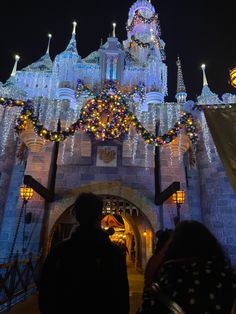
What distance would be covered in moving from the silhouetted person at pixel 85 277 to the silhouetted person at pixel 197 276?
13.7 inches

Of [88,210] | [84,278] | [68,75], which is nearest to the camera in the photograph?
[84,278]

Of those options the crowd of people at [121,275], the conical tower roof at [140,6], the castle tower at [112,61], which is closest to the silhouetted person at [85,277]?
the crowd of people at [121,275]

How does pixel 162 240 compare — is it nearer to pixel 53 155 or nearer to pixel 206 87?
pixel 53 155

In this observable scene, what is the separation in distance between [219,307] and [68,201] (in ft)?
32.2

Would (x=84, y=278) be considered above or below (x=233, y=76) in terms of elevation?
below

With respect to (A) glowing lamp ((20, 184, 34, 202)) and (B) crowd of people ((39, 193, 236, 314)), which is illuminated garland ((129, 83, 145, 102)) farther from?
(B) crowd of people ((39, 193, 236, 314))

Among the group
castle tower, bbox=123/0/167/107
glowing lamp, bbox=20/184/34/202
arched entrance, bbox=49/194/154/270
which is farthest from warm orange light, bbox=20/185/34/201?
castle tower, bbox=123/0/167/107

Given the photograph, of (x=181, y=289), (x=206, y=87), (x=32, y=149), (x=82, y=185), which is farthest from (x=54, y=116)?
(x=206, y=87)

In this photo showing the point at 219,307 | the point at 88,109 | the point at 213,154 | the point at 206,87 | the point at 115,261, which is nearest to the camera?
the point at 219,307

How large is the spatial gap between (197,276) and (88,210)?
1.00 m

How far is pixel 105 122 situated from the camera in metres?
11.0

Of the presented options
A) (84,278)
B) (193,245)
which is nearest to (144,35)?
(193,245)

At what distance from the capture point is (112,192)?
11234 millimetres

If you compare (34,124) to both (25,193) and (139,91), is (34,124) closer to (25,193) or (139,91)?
(25,193)
